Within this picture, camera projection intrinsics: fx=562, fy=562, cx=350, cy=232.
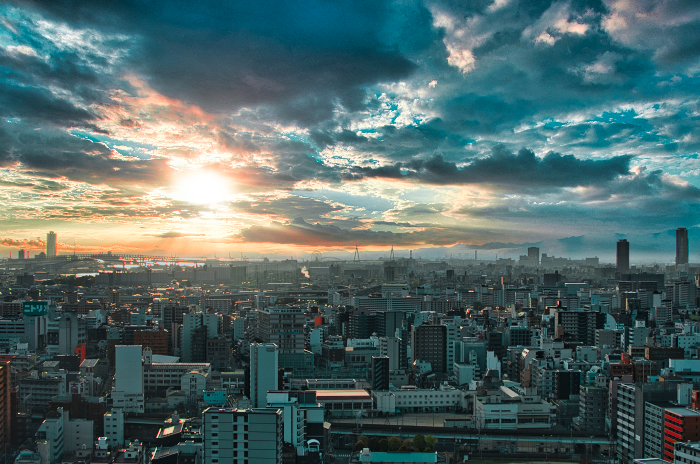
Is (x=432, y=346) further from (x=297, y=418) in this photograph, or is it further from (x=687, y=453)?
(x=687, y=453)

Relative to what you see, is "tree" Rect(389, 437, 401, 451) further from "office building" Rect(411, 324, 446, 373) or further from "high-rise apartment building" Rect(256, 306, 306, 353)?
"office building" Rect(411, 324, 446, 373)

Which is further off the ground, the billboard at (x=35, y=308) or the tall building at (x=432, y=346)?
the billboard at (x=35, y=308)

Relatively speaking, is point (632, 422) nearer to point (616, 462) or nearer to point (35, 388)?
point (616, 462)

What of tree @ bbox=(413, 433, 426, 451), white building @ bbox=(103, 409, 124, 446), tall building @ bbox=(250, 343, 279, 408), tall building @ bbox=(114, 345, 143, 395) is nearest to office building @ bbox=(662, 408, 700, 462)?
tree @ bbox=(413, 433, 426, 451)

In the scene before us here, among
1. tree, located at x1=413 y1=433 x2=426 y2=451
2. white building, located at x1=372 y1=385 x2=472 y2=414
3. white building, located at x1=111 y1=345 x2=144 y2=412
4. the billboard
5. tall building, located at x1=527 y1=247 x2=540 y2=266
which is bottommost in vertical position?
white building, located at x1=372 y1=385 x2=472 y2=414

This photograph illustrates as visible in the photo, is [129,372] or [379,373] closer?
[129,372]

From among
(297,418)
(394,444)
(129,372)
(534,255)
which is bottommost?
(394,444)

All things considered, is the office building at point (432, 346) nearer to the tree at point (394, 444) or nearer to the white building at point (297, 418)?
the tree at point (394, 444)

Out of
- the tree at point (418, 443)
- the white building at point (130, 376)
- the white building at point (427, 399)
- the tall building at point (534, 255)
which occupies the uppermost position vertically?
the tall building at point (534, 255)

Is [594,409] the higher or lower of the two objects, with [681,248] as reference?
lower

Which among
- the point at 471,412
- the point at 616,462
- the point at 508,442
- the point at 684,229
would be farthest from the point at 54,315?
the point at 684,229

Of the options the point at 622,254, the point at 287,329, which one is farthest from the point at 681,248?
the point at 287,329

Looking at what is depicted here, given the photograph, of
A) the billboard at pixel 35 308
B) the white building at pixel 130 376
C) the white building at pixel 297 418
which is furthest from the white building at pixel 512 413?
the billboard at pixel 35 308

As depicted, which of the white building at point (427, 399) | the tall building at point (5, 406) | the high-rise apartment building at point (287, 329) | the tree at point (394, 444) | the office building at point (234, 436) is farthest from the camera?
the high-rise apartment building at point (287, 329)
